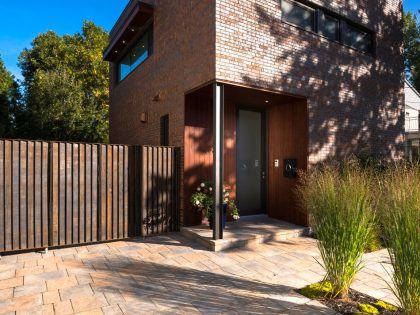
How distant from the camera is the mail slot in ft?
21.4

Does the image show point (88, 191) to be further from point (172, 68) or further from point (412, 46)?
point (412, 46)

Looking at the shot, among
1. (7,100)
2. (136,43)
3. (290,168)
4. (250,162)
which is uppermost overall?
(136,43)

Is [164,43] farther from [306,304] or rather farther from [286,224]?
[306,304]

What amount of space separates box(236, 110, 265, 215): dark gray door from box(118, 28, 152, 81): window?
3.75 metres

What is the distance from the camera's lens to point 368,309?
2.80 metres

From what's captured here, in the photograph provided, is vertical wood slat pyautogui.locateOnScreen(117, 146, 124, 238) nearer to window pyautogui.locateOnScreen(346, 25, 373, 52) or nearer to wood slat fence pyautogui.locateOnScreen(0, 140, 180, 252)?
wood slat fence pyautogui.locateOnScreen(0, 140, 180, 252)

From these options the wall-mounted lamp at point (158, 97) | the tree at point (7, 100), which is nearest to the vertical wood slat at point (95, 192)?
the wall-mounted lamp at point (158, 97)

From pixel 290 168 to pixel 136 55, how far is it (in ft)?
21.1

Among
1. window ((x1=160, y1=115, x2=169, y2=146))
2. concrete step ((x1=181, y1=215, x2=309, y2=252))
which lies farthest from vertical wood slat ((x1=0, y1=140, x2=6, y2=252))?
window ((x1=160, y1=115, x2=169, y2=146))

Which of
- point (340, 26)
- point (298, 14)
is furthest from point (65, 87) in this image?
point (340, 26)

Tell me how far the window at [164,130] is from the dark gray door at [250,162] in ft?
5.90

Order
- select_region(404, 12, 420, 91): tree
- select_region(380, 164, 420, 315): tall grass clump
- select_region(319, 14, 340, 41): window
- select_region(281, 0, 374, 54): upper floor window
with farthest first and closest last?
select_region(404, 12, 420, 91): tree, select_region(319, 14, 340, 41): window, select_region(281, 0, 374, 54): upper floor window, select_region(380, 164, 420, 315): tall grass clump

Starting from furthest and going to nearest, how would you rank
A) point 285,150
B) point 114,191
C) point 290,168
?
point 285,150 → point 290,168 → point 114,191

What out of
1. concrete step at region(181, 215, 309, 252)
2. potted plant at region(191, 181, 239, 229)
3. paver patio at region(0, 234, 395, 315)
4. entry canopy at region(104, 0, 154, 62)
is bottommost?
paver patio at region(0, 234, 395, 315)
